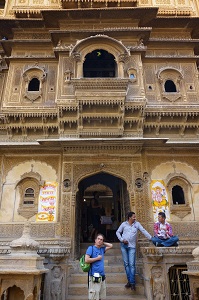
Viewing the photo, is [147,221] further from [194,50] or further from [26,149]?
[194,50]

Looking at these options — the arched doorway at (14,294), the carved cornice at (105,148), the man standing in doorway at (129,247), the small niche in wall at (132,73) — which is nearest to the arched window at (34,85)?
the carved cornice at (105,148)

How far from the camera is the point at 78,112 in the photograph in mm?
9000

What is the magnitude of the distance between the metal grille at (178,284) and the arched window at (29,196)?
5041mm

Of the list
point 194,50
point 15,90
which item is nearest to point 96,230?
point 15,90

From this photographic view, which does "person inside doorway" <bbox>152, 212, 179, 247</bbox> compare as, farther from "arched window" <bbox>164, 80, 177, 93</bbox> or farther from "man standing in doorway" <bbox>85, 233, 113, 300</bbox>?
"arched window" <bbox>164, 80, 177, 93</bbox>

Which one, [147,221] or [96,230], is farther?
[96,230]

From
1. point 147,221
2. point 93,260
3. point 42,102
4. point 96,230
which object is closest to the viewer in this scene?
point 93,260

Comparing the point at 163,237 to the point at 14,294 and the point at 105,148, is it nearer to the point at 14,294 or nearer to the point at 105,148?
the point at 14,294

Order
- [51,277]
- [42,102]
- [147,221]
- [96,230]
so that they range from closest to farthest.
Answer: [51,277]
[147,221]
[42,102]
[96,230]

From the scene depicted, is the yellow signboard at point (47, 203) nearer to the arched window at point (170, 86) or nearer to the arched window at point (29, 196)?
the arched window at point (29, 196)

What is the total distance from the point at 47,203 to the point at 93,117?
3.31m

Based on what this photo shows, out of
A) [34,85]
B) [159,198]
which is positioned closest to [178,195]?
[159,198]

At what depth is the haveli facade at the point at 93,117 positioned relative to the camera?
884cm

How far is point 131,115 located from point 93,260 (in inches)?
233
